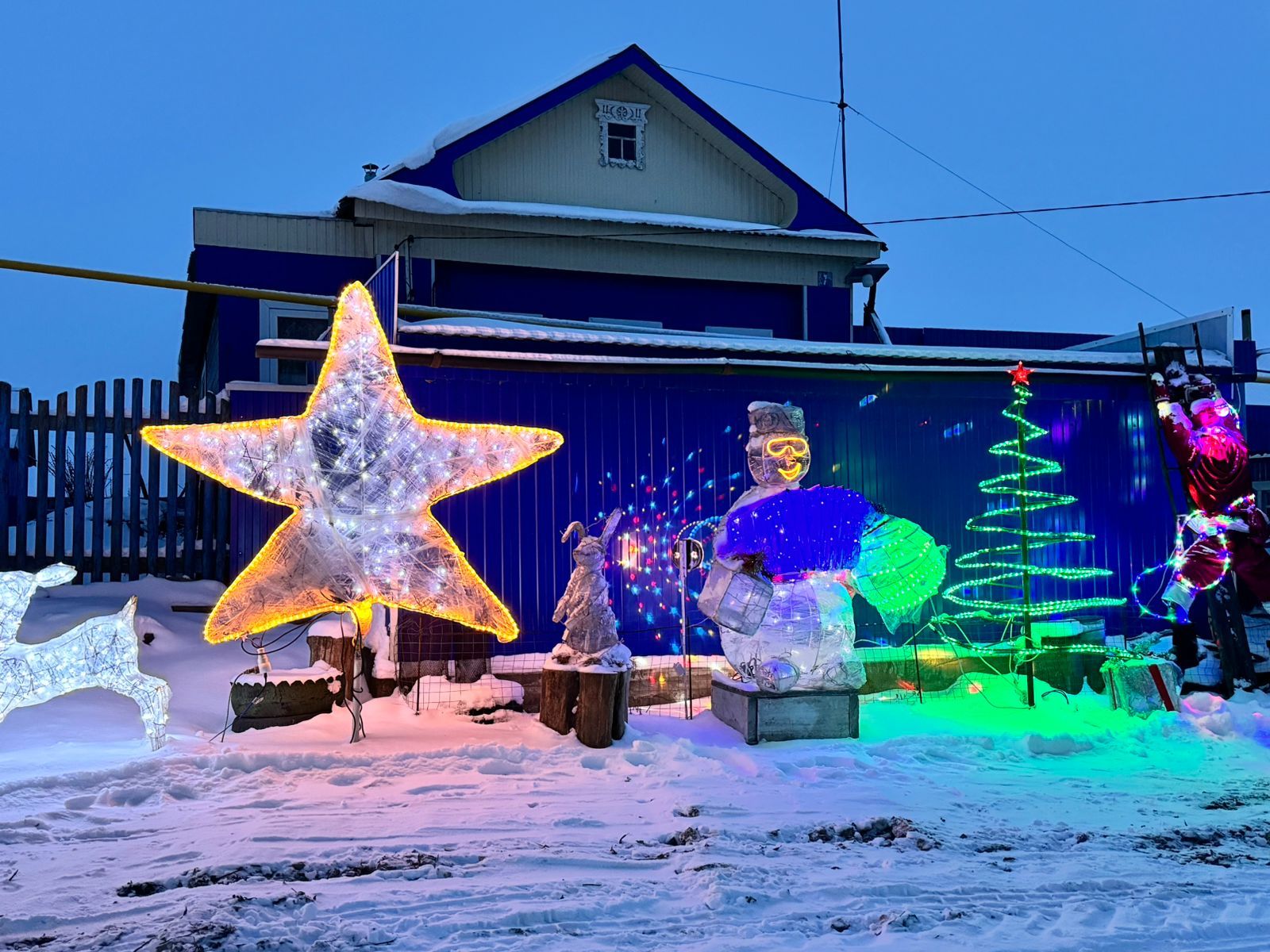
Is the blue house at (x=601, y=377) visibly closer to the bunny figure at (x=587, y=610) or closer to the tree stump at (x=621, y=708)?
the bunny figure at (x=587, y=610)

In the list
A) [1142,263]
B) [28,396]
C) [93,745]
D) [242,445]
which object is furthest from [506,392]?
[1142,263]

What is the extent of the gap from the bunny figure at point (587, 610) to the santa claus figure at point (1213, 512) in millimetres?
5252

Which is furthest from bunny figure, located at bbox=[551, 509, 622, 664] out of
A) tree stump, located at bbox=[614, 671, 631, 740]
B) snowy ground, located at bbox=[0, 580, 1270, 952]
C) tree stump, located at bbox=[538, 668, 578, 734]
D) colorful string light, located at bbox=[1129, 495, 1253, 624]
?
colorful string light, located at bbox=[1129, 495, 1253, 624]

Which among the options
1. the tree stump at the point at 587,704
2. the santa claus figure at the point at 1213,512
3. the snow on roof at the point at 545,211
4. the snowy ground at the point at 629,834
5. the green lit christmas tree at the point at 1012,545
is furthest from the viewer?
the snow on roof at the point at 545,211

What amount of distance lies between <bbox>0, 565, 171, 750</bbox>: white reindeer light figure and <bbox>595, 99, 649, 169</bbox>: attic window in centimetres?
1127

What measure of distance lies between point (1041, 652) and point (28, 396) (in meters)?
9.44

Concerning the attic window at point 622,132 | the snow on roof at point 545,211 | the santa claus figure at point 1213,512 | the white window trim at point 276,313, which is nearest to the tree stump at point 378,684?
the santa claus figure at point 1213,512

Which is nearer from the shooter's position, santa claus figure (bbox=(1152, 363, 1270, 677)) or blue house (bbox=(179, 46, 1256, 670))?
blue house (bbox=(179, 46, 1256, 670))

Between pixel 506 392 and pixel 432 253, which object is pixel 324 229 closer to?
pixel 432 253


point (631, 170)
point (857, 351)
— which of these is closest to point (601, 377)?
point (857, 351)

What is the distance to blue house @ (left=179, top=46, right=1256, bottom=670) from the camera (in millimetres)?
8547

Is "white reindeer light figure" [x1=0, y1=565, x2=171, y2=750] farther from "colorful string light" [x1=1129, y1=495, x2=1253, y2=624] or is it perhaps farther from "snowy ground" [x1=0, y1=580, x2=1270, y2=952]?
"colorful string light" [x1=1129, y1=495, x2=1253, y2=624]

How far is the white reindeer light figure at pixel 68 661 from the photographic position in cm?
606

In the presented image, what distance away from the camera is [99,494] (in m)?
9.62
